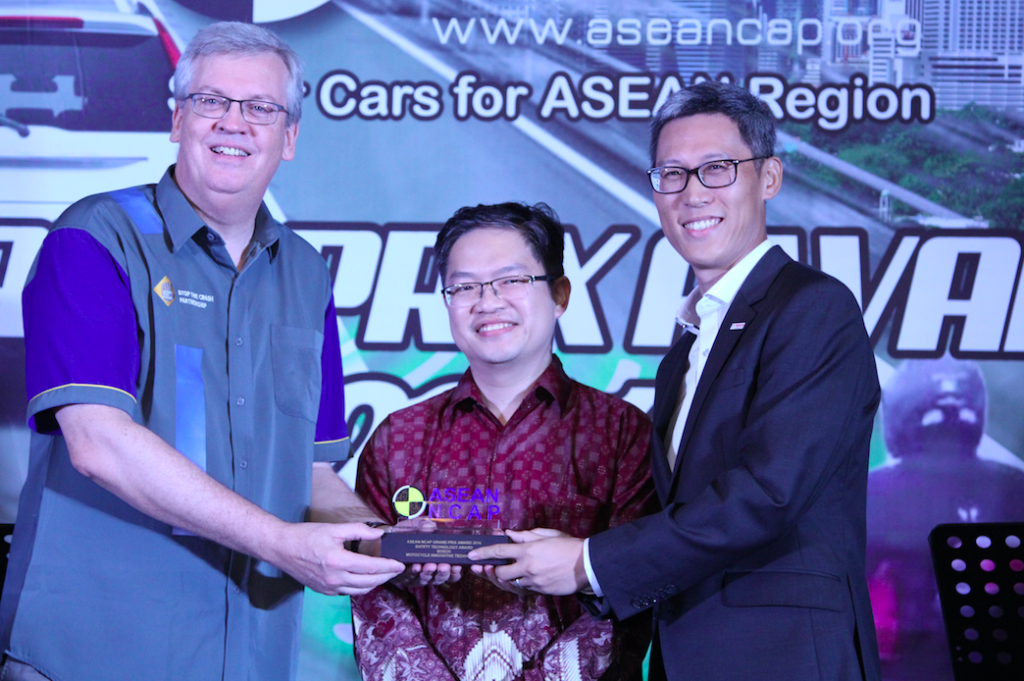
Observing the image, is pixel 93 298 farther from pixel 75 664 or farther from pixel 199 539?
pixel 75 664

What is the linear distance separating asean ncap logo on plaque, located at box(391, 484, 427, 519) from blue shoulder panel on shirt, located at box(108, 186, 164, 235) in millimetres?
916

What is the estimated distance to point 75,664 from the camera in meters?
2.07

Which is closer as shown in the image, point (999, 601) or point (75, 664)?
point (75, 664)

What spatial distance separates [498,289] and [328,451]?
693 mm

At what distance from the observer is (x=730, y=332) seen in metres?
2.31

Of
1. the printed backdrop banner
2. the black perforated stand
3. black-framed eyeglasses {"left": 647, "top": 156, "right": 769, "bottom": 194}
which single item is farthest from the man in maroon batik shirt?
the printed backdrop banner

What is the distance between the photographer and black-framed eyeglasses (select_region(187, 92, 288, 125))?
2379 millimetres

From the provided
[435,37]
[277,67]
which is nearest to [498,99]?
[435,37]

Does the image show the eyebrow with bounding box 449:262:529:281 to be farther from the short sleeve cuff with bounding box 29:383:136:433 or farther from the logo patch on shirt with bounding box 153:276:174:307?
the short sleeve cuff with bounding box 29:383:136:433

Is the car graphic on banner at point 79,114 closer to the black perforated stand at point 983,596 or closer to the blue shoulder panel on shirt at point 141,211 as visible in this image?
the blue shoulder panel on shirt at point 141,211

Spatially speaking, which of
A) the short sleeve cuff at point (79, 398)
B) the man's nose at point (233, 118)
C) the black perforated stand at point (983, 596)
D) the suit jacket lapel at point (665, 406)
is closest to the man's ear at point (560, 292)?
the suit jacket lapel at point (665, 406)

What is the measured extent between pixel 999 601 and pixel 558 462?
61.4 inches

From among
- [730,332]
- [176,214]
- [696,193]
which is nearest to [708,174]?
[696,193]

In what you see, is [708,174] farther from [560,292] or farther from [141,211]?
[141,211]
